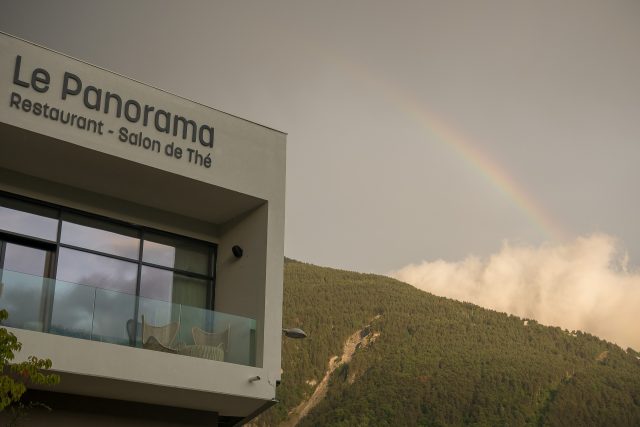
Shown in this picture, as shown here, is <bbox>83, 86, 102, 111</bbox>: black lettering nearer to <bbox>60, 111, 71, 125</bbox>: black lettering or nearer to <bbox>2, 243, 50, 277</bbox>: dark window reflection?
<bbox>60, 111, 71, 125</bbox>: black lettering

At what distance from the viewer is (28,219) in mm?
13562

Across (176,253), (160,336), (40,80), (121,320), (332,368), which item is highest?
(332,368)

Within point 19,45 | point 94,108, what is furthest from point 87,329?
point 19,45

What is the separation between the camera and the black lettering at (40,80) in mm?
12996

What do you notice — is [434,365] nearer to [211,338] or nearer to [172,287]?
[172,287]

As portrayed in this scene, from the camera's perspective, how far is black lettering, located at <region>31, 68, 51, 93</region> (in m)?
13.0

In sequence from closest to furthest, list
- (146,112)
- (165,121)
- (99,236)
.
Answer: (146,112)
(99,236)
(165,121)

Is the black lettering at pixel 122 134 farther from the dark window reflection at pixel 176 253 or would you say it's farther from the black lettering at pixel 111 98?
the dark window reflection at pixel 176 253

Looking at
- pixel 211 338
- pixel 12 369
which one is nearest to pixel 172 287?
pixel 211 338

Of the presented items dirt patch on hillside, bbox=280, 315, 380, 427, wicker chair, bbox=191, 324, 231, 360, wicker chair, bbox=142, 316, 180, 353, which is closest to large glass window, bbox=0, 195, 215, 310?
wicker chair, bbox=142, 316, 180, 353

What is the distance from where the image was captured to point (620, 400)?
8112cm

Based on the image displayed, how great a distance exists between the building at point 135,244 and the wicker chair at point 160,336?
0.02m

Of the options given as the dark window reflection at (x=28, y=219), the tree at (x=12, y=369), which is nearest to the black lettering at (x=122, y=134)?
the dark window reflection at (x=28, y=219)

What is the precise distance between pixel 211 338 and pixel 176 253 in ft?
7.83
